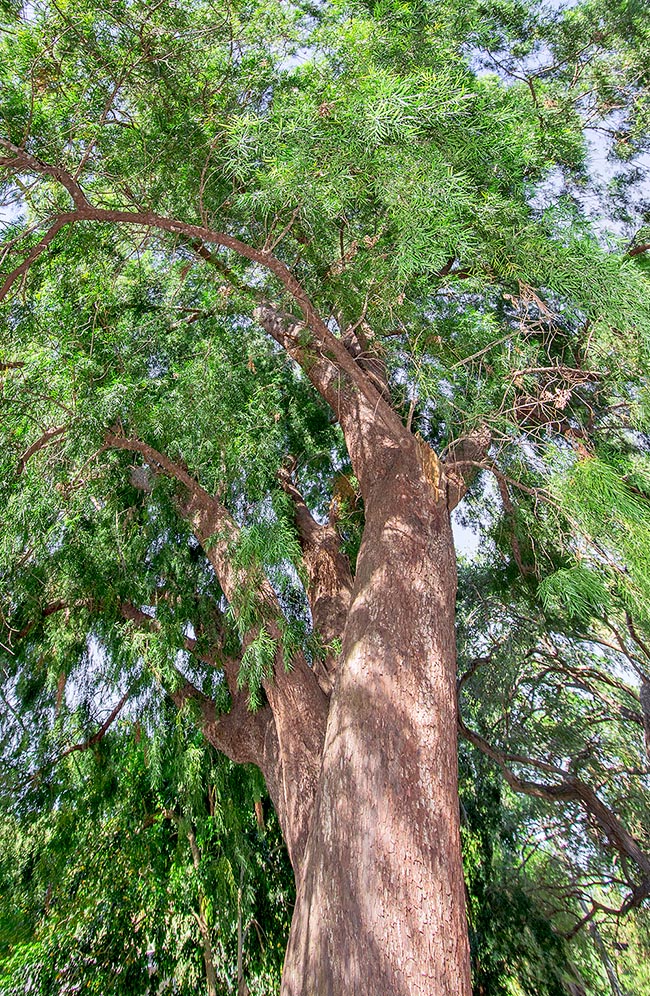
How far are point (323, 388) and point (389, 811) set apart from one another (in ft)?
7.00

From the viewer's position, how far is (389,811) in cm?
163

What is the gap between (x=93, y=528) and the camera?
3.10 m

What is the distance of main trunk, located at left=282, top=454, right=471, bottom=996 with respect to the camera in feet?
4.75

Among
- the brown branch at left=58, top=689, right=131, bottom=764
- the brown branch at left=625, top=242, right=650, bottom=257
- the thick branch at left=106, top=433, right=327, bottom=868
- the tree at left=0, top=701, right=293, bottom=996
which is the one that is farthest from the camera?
the brown branch at left=58, top=689, right=131, bottom=764

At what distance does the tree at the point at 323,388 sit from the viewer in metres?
1.87

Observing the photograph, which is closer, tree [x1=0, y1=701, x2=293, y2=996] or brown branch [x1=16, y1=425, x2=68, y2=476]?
brown branch [x1=16, y1=425, x2=68, y2=476]

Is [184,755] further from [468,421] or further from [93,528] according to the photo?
[468,421]

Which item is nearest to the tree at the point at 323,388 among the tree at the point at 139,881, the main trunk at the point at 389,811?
the main trunk at the point at 389,811

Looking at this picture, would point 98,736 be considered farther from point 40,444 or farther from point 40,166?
point 40,166

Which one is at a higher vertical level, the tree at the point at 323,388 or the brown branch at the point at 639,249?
Answer: the brown branch at the point at 639,249

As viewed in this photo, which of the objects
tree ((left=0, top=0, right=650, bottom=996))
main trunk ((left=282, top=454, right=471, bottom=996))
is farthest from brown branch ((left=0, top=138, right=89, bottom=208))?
main trunk ((left=282, top=454, right=471, bottom=996))

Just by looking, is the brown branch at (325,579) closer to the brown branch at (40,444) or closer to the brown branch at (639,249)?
the brown branch at (40,444)

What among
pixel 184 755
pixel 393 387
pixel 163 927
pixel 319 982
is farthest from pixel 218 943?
pixel 393 387

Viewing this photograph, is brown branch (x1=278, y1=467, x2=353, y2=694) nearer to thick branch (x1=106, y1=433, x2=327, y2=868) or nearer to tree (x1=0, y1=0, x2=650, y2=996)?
tree (x1=0, y1=0, x2=650, y2=996)
